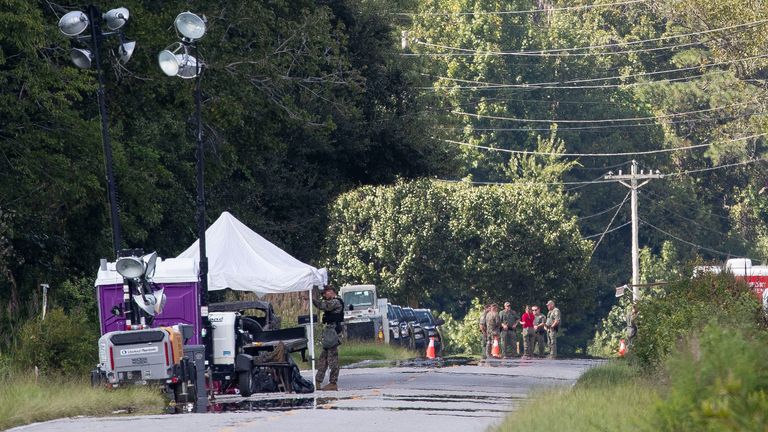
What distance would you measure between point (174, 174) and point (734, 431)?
95.3 ft

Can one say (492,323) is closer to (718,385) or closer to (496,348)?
(496,348)

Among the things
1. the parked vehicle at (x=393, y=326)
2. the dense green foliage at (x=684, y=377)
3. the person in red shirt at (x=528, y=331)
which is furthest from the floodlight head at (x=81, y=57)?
the parked vehicle at (x=393, y=326)

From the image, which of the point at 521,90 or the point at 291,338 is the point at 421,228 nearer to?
the point at 521,90

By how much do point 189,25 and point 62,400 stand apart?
24.0 ft

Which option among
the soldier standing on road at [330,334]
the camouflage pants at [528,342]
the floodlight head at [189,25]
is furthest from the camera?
the camouflage pants at [528,342]

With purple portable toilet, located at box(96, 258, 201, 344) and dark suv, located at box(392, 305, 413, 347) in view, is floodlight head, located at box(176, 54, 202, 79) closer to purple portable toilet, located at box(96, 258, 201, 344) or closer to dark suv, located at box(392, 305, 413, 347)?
purple portable toilet, located at box(96, 258, 201, 344)

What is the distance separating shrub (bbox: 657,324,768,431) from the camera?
355 inches

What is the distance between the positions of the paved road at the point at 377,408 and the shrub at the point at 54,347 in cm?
234

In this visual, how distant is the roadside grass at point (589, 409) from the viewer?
1396 cm

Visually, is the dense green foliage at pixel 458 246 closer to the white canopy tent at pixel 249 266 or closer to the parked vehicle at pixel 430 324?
the parked vehicle at pixel 430 324

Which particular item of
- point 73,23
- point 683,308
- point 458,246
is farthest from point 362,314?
point 683,308

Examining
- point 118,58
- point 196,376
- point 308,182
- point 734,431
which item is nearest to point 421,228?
point 308,182

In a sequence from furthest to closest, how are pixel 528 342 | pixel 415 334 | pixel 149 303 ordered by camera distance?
pixel 415 334 → pixel 528 342 → pixel 149 303

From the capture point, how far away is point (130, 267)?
22.3m
